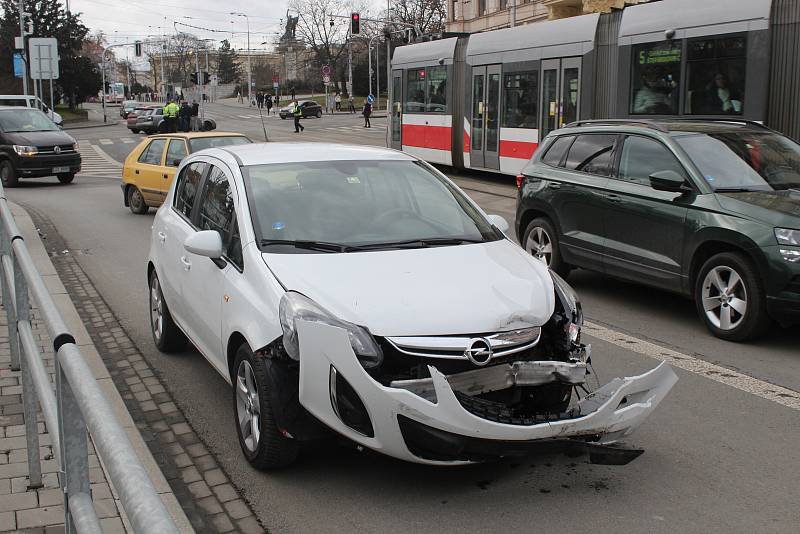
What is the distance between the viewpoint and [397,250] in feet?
16.9

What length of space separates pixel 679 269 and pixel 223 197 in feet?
13.7

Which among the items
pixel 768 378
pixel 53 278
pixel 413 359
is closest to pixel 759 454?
pixel 768 378

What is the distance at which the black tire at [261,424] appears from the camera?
14.8 ft

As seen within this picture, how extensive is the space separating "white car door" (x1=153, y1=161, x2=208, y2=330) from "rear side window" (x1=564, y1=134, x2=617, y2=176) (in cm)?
424

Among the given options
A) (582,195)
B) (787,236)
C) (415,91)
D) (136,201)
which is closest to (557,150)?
(582,195)

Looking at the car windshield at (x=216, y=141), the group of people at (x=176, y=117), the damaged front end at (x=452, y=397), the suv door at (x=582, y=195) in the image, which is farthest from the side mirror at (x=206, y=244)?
the group of people at (x=176, y=117)

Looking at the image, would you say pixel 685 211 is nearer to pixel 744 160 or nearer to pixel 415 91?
pixel 744 160

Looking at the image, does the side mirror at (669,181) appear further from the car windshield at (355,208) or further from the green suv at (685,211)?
the car windshield at (355,208)

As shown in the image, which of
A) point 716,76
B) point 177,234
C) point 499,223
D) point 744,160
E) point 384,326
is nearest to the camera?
point 384,326

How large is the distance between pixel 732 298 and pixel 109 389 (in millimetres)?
4883

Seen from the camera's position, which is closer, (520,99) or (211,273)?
(211,273)

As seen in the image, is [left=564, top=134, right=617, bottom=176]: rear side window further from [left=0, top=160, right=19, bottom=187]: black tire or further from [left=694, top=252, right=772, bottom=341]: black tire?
[left=0, top=160, right=19, bottom=187]: black tire

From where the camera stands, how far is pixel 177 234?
21.1 ft

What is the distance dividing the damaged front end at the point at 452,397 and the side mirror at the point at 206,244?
1059mm
